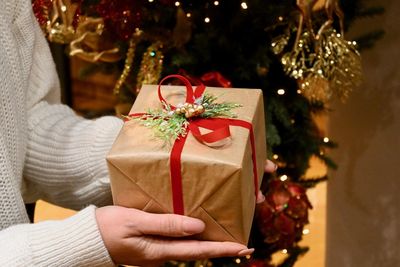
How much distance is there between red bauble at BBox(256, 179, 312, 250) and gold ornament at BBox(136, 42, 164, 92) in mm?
348

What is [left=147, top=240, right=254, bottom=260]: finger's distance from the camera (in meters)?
0.67

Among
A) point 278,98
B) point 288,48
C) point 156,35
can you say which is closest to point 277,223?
point 278,98

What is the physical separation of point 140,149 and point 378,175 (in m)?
0.99

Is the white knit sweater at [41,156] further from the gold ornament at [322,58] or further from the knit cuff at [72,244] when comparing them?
the gold ornament at [322,58]

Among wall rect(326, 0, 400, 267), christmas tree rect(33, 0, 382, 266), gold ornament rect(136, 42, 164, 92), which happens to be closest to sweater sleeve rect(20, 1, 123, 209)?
christmas tree rect(33, 0, 382, 266)

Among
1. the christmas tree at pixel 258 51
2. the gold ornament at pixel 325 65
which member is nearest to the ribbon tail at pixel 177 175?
the christmas tree at pixel 258 51

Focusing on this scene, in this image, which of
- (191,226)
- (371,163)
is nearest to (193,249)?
(191,226)

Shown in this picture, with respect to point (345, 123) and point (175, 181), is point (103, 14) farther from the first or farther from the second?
point (345, 123)

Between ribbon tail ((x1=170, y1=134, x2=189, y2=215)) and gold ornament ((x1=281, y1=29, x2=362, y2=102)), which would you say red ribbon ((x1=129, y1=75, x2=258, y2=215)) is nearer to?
ribbon tail ((x1=170, y1=134, x2=189, y2=215))

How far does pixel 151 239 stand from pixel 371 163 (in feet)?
3.14

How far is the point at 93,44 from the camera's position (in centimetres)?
123

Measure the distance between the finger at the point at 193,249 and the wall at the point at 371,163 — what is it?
0.85 metres

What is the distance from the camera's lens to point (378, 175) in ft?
4.83

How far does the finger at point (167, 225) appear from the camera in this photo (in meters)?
0.65
